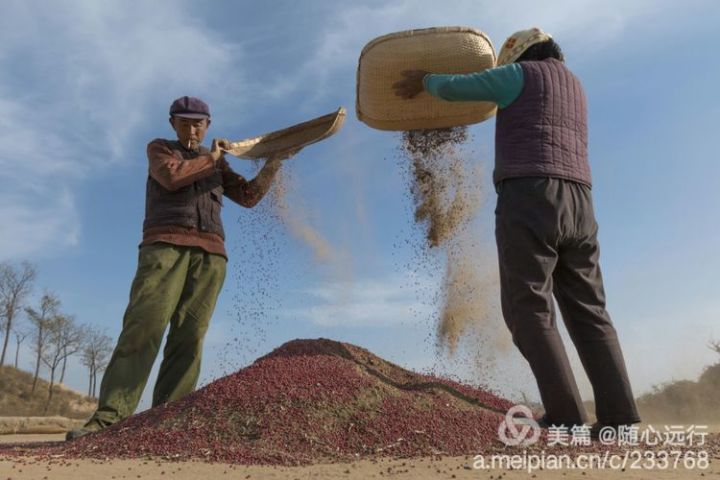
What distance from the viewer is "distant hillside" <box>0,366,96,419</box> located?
22244mm

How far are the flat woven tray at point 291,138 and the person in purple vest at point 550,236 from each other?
139cm

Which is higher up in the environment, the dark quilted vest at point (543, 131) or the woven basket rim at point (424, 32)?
the woven basket rim at point (424, 32)

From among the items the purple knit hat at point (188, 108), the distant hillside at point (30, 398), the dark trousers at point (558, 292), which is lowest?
the distant hillside at point (30, 398)

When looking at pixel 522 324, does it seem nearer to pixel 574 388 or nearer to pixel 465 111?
pixel 574 388

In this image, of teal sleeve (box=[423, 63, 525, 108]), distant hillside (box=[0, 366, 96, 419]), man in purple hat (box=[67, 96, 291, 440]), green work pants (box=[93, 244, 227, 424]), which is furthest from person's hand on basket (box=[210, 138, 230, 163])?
distant hillside (box=[0, 366, 96, 419])

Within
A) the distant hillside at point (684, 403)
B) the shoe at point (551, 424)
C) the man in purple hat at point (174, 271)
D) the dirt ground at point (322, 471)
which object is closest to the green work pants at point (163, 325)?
the man in purple hat at point (174, 271)

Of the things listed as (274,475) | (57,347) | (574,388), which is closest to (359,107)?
(574,388)

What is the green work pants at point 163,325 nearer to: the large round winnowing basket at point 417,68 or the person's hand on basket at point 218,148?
the person's hand on basket at point 218,148

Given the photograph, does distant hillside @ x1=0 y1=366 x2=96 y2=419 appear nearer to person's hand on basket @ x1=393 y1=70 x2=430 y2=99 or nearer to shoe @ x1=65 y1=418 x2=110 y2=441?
shoe @ x1=65 y1=418 x2=110 y2=441

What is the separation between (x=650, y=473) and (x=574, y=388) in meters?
0.68

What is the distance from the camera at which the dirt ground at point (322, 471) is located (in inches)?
83.4

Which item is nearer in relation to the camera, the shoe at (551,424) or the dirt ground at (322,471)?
the dirt ground at (322,471)

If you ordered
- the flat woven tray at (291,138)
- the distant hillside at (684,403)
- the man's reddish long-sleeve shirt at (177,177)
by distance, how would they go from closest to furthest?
the man's reddish long-sleeve shirt at (177,177), the flat woven tray at (291,138), the distant hillside at (684,403)

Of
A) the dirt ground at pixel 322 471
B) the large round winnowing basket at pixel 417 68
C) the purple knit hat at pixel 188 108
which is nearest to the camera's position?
the dirt ground at pixel 322 471
